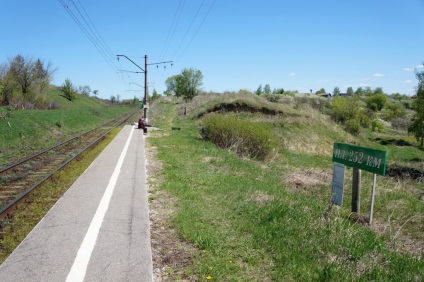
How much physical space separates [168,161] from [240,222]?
7.04 metres

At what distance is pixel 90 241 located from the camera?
506 centimetres

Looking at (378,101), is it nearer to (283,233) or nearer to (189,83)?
(189,83)

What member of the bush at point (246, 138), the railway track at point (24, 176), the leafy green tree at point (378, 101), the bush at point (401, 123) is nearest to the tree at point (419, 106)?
the bush at point (246, 138)

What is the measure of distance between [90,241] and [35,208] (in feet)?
8.42

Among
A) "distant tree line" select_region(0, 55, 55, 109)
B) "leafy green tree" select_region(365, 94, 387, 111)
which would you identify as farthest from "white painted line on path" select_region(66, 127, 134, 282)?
"leafy green tree" select_region(365, 94, 387, 111)

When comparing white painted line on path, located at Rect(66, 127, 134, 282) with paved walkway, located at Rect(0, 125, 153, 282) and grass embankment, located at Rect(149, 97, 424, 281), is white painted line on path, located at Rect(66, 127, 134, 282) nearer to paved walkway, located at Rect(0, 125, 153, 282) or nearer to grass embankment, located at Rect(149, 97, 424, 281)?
paved walkway, located at Rect(0, 125, 153, 282)

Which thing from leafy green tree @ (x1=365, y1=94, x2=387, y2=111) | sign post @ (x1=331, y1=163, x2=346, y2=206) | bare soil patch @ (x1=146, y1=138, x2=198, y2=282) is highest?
leafy green tree @ (x1=365, y1=94, x2=387, y2=111)

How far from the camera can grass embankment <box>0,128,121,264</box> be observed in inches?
206

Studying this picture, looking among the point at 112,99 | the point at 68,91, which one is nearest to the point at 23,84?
the point at 68,91

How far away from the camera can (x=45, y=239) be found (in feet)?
16.9

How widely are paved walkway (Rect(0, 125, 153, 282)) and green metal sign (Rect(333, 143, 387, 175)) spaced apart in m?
4.09

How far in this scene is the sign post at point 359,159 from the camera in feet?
18.8

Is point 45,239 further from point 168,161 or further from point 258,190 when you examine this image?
point 168,161

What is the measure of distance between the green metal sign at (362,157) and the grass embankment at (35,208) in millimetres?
6044
